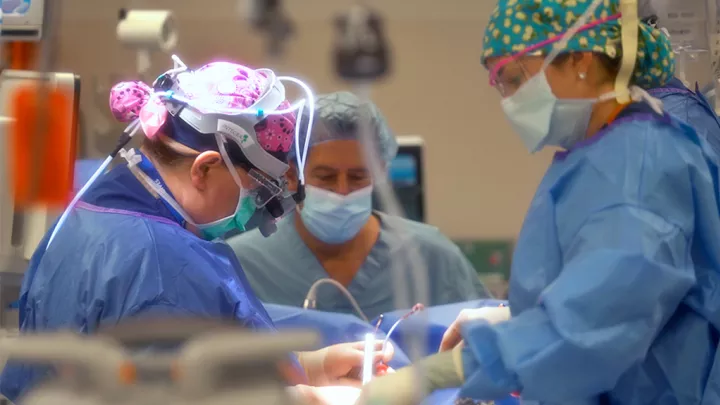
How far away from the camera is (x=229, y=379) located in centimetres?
97

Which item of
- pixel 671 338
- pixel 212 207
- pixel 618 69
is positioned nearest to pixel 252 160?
pixel 212 207

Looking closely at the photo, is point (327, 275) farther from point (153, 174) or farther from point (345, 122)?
point (153, 174)

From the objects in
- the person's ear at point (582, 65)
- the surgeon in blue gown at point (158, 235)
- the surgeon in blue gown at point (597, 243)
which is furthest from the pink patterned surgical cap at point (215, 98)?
the person's ear at point (582, 65)

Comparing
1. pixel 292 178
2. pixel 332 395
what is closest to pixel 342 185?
pixel 292 178

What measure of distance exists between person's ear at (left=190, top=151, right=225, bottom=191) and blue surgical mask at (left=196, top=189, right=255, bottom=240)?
0.25ft

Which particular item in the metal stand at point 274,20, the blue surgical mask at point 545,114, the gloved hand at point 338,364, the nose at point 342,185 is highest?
the metal stand at point 274,20

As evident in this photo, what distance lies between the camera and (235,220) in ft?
5.15

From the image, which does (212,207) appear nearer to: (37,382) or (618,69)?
(37,382)

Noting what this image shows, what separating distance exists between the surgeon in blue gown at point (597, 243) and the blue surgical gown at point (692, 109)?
0.24 ft

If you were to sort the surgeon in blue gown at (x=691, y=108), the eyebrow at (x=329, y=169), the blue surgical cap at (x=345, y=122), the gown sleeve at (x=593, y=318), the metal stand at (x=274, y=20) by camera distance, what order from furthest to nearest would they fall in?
the eyebrow at (x=329, y=169), the blue surgical cap at (x=345, y=122), the surgeon in blue gown at (x=691, y=108), the metal stand at (x=274, y=20), the gown sleeve at (x=593, y=318)

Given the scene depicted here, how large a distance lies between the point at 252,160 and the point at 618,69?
63 centimetres

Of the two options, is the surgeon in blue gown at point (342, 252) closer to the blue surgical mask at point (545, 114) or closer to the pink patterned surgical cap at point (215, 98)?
the pink patterned surgical cap at point (215, 98)

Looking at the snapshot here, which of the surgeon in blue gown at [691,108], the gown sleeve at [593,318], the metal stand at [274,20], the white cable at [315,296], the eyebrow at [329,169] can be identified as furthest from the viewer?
the white cable at [315,296]

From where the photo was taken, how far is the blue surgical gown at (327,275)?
2.23 meters
